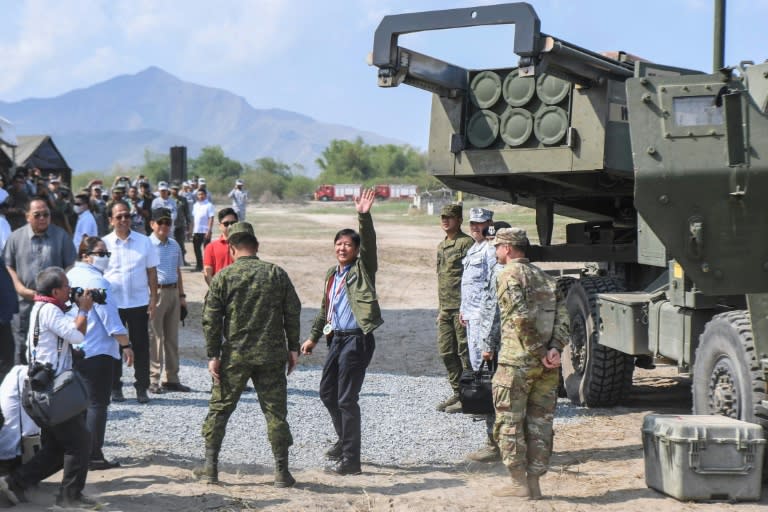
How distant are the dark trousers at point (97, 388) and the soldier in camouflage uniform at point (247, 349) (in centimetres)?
74

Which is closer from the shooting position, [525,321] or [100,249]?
[525,321]

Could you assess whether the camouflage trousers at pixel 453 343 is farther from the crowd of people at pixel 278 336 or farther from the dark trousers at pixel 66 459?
the dark trousers at pixel 66 459

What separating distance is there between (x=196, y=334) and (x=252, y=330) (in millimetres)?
8413

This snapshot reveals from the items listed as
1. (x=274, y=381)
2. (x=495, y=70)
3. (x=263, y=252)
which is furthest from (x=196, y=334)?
(x=263, y=252)

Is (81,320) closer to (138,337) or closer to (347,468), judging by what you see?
(347,468)

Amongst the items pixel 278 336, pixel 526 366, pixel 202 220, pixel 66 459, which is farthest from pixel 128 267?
pixel 202 220

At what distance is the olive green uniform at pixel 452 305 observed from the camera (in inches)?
386

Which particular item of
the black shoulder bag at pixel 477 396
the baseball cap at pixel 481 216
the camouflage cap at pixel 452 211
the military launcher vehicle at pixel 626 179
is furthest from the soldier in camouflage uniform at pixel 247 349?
the camouflage cap at pixel 452 211

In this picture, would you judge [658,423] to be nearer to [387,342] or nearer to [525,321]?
[525,321]

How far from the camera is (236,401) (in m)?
7.21

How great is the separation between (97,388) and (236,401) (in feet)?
3.19

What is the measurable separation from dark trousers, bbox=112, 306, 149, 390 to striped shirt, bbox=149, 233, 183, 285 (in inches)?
35.8

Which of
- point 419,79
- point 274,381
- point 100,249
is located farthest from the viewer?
point 419,79

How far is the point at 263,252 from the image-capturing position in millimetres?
28312
